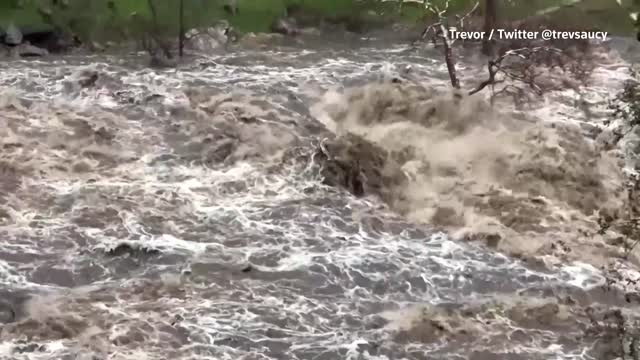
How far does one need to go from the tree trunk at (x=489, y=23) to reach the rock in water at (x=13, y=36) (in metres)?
11.1

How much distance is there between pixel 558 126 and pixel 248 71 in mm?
7138

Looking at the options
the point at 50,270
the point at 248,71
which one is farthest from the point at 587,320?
the point at 248,71

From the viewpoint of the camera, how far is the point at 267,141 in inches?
669

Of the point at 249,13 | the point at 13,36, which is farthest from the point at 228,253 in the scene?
the point at 249,13

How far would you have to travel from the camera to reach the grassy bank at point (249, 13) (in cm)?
2316

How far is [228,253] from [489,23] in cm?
1147

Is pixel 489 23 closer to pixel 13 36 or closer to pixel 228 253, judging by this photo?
pixel 13 36

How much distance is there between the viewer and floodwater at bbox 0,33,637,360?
36.4ft

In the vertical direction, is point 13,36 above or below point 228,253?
above

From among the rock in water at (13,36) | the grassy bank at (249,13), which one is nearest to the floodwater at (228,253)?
the rock in water at (13,36)

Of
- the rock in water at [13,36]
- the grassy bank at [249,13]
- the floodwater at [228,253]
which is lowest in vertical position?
the floodwater at [228,253]

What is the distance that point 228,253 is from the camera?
1327 cm

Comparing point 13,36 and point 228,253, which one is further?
point 13,36

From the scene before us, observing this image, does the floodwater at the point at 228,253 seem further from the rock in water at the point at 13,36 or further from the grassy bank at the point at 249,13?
the grassy bank at the point at 249,13
